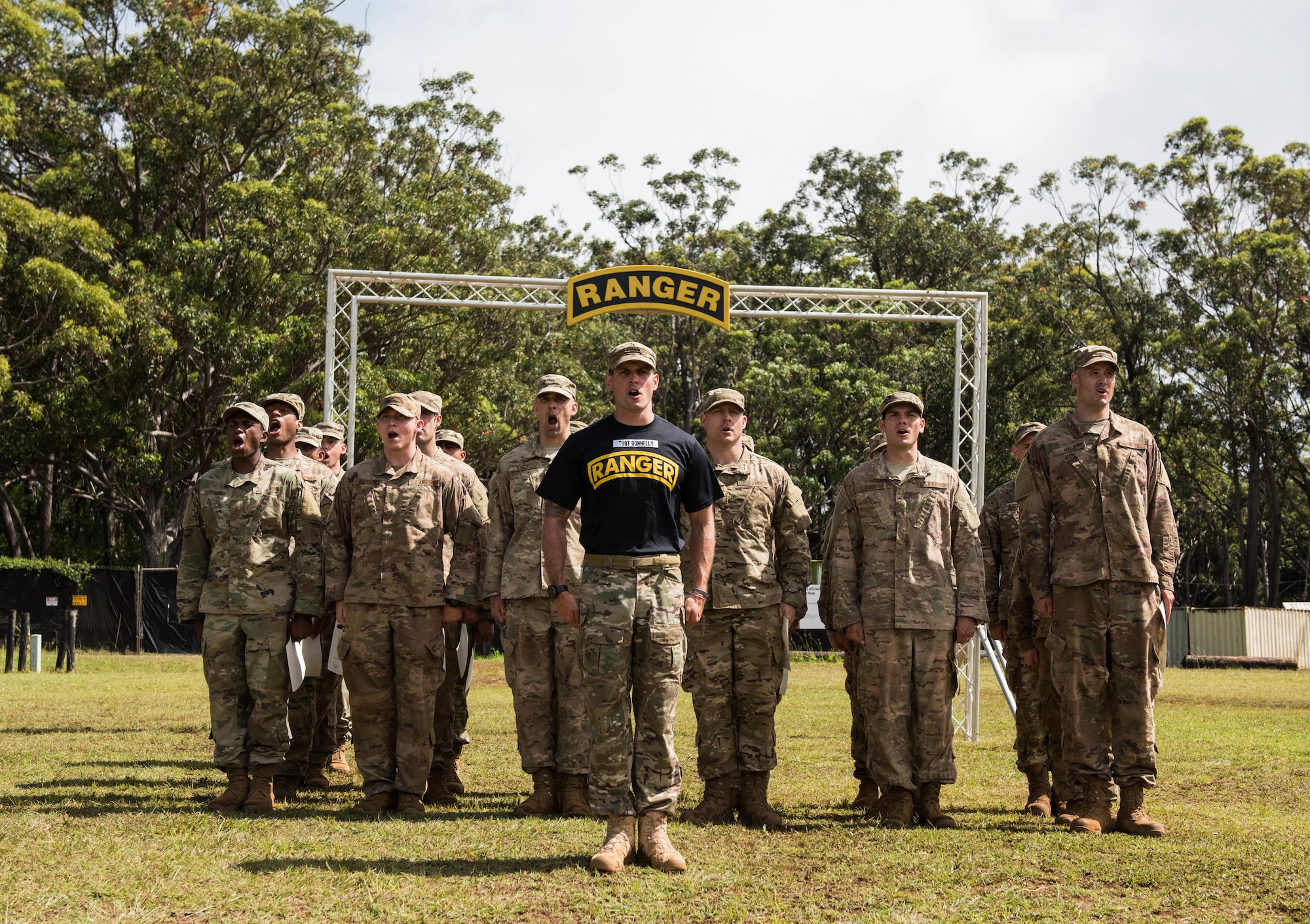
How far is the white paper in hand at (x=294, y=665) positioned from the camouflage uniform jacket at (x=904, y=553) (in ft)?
9.90

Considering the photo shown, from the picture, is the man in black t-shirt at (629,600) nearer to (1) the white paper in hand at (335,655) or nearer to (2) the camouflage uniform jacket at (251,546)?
(2) the camouflage uniform jacket at (251,546)

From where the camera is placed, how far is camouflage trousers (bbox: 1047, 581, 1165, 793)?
6172mm

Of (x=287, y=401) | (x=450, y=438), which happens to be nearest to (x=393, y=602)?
(x=287, y=401)

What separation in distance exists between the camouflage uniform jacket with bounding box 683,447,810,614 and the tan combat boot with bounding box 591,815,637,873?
173cm

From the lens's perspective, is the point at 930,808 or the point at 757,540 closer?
the point at 930,808

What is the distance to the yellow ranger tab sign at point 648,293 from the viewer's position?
10648 millimetres

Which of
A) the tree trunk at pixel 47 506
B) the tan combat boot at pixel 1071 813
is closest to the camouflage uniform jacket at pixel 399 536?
the tan combat boot at pixel 1071 813

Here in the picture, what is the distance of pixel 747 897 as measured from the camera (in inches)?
→ 188

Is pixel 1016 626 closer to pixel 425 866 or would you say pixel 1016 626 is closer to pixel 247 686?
pixel 425 866

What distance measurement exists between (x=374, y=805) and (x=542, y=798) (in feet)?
3.06

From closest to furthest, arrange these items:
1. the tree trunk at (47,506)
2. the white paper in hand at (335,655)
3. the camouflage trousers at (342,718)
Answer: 1. the white paper in hand at (335,655)
2. the camouflage trousers at (342,718)
3. the tree trunk at (47,506)

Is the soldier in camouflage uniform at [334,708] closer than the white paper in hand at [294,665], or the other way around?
the white paper in hand at [294,665]

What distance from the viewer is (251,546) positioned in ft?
22.1

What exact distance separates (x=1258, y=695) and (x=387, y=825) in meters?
16.6
